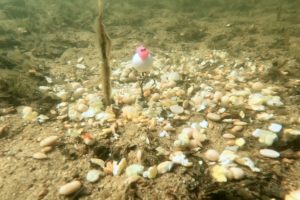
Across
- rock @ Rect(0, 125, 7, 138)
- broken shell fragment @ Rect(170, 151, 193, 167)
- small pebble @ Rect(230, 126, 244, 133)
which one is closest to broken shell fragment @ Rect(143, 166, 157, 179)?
broken shell fragment @ Rect(170, 151, 193, 167)

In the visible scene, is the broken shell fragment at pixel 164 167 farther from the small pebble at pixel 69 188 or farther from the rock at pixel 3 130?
the rock at pixel 3 130

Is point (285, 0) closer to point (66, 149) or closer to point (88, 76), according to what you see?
point (88, 76)

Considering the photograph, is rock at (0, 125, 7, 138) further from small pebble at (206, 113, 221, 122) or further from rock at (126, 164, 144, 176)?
small pebble at (206, 113, 221, 122)

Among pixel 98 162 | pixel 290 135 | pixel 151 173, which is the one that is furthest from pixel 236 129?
pixel 98 162

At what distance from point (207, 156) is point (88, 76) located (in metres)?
3.04

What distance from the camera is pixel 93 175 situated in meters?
2.74

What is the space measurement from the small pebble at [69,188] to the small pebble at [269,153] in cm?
185

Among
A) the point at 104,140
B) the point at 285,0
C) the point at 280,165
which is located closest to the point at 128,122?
the point at 104,140

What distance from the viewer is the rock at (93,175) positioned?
2703 millimetres

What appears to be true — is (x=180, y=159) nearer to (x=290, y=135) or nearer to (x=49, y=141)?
(x=290, y=135)

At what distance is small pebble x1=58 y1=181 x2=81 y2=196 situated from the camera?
100 inches

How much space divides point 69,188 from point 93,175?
26 cm

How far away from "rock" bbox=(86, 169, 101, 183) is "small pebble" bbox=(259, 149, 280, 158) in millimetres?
1667

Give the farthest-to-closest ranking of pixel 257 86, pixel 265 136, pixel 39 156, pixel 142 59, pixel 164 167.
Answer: pixel 257 86 < pixel 142 59 < pixel 265 136 < pixel 39 156 < pixel 164 167
